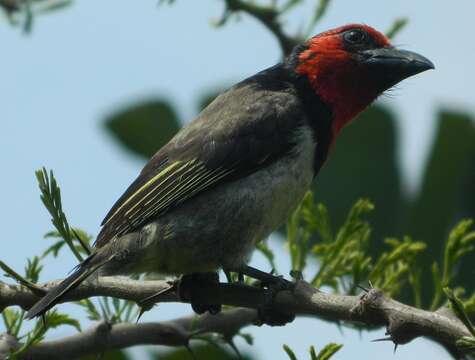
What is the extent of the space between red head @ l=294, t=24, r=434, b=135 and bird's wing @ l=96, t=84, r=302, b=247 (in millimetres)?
268

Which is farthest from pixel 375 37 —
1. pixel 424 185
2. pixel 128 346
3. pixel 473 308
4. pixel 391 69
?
pixel 128 346

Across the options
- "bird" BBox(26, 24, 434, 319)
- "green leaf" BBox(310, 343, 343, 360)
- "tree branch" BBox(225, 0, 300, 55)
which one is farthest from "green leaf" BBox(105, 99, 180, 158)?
"green leaf" BBox(310, 343, 343, 360)

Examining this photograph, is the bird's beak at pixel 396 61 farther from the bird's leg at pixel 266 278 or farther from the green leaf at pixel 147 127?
the bird's leg at pixel 266 278

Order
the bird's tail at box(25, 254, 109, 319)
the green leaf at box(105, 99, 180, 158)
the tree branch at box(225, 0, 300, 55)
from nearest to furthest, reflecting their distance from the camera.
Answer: the bird's tail at box(25, 254, 109, 319)
the tree branch at box(225, 0, 300, 55)
the green leaf at box(105, 99, 180, 158)

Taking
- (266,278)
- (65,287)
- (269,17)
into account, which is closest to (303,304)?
(266,278)

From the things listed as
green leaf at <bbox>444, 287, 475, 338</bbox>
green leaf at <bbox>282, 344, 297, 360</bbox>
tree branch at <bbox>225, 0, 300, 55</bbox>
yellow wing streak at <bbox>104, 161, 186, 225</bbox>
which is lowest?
yellow wing streak at <bbox>104, 161, 186, 225</bbox>

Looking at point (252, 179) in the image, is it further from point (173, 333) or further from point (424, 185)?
point (424, 185)

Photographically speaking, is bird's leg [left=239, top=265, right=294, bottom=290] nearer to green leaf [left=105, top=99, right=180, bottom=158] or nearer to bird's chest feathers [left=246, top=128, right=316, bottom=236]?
bird's chest feathers [left=246, top=128, right=316, bottom=236]

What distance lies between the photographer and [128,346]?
3.65 m

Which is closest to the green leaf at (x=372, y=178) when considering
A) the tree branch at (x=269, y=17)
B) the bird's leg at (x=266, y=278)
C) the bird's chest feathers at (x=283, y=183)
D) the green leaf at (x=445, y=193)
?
the green leaf at (x=445, y=193)

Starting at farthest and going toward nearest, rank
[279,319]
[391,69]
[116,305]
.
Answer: [391,69] < [116,305] < [279,319]

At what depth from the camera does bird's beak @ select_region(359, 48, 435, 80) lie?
4.82 m

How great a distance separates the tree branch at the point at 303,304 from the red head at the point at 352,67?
4.65ft

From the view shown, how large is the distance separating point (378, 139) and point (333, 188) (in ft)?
1.27
